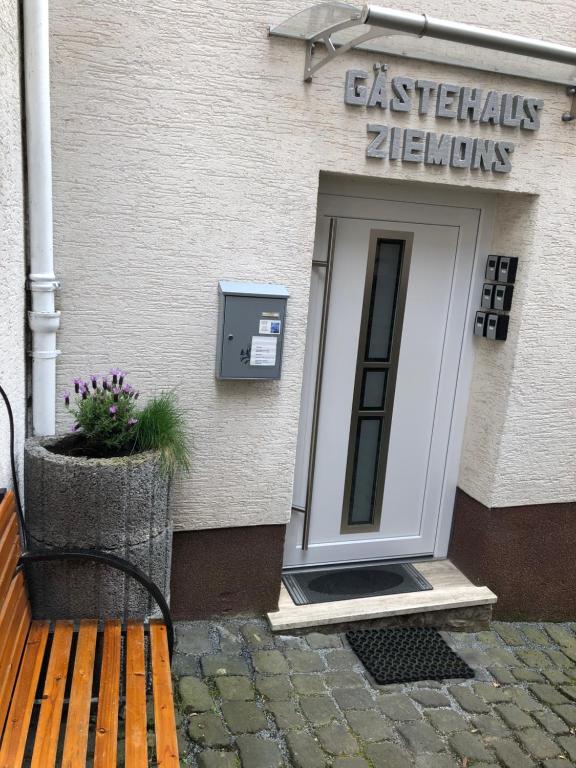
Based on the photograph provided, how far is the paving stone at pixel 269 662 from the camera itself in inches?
135

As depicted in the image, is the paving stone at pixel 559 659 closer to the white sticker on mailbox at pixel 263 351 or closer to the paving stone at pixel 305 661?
the paving stone at pixel 305 661

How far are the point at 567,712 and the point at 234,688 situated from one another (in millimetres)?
1689

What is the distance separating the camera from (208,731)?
298cm

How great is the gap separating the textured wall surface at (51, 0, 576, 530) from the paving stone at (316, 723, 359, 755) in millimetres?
1094

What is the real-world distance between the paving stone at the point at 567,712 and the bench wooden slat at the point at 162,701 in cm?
205

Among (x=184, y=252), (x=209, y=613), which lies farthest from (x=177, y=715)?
(x=184, y=252)

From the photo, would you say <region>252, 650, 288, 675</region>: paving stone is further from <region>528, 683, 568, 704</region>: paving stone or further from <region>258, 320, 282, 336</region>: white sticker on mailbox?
<region>258, 320, 282, 336</region>: white sticker on mailbox

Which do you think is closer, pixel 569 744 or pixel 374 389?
pixel 569 744

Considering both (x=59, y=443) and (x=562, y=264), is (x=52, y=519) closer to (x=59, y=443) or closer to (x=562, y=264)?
(x=59, y=443)

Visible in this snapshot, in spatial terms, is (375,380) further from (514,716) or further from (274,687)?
(514,716)

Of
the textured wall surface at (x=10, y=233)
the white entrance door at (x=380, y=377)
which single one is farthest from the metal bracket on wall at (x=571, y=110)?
the textured wall surface at (x=10, y=233)

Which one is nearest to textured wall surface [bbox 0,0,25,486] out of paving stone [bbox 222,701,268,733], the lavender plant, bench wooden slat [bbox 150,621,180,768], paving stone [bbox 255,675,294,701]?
the lavender plant

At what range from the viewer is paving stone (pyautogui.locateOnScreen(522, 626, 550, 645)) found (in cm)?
412

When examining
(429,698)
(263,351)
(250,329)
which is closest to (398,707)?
(429,698)
